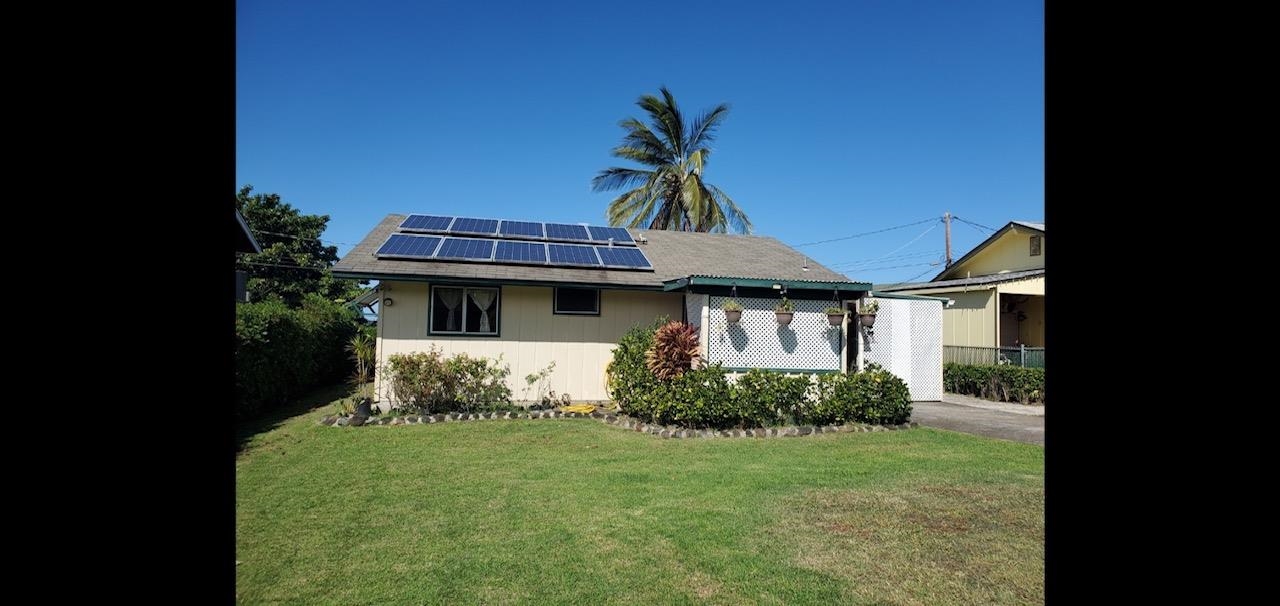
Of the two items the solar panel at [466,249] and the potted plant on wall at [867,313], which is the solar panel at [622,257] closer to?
the solar panel at [466,249]

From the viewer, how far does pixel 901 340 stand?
13.2 m

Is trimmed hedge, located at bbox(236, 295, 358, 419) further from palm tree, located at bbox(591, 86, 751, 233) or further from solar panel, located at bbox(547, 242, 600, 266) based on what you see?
palm tree, located at bbox(591, 86, 751, 233)

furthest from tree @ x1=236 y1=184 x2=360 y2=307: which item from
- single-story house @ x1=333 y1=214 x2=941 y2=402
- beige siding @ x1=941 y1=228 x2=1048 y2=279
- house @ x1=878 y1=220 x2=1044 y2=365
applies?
beige siding @ x1=941 y1=228 x2=1048 y2=279

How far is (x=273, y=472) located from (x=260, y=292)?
1106 inches

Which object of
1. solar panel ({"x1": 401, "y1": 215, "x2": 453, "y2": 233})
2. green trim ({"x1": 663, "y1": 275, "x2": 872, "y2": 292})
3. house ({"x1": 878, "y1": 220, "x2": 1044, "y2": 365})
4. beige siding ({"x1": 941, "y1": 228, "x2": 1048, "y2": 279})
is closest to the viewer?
green trim ({"x1": 663, "y1": 275, "x2": 872, "y2": 292})

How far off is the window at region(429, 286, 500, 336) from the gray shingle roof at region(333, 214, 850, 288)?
51cm

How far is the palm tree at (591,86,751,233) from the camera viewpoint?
23.7m

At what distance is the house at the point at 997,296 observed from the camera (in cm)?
1645

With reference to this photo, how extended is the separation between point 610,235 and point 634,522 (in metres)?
10.4

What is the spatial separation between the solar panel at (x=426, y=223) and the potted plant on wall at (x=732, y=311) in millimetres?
6801

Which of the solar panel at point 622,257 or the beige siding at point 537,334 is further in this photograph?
the solar panel at point 622,257

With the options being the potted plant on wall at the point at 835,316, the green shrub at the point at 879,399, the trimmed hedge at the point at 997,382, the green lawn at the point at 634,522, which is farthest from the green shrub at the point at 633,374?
the trimmed hedge at the point at 997,382
